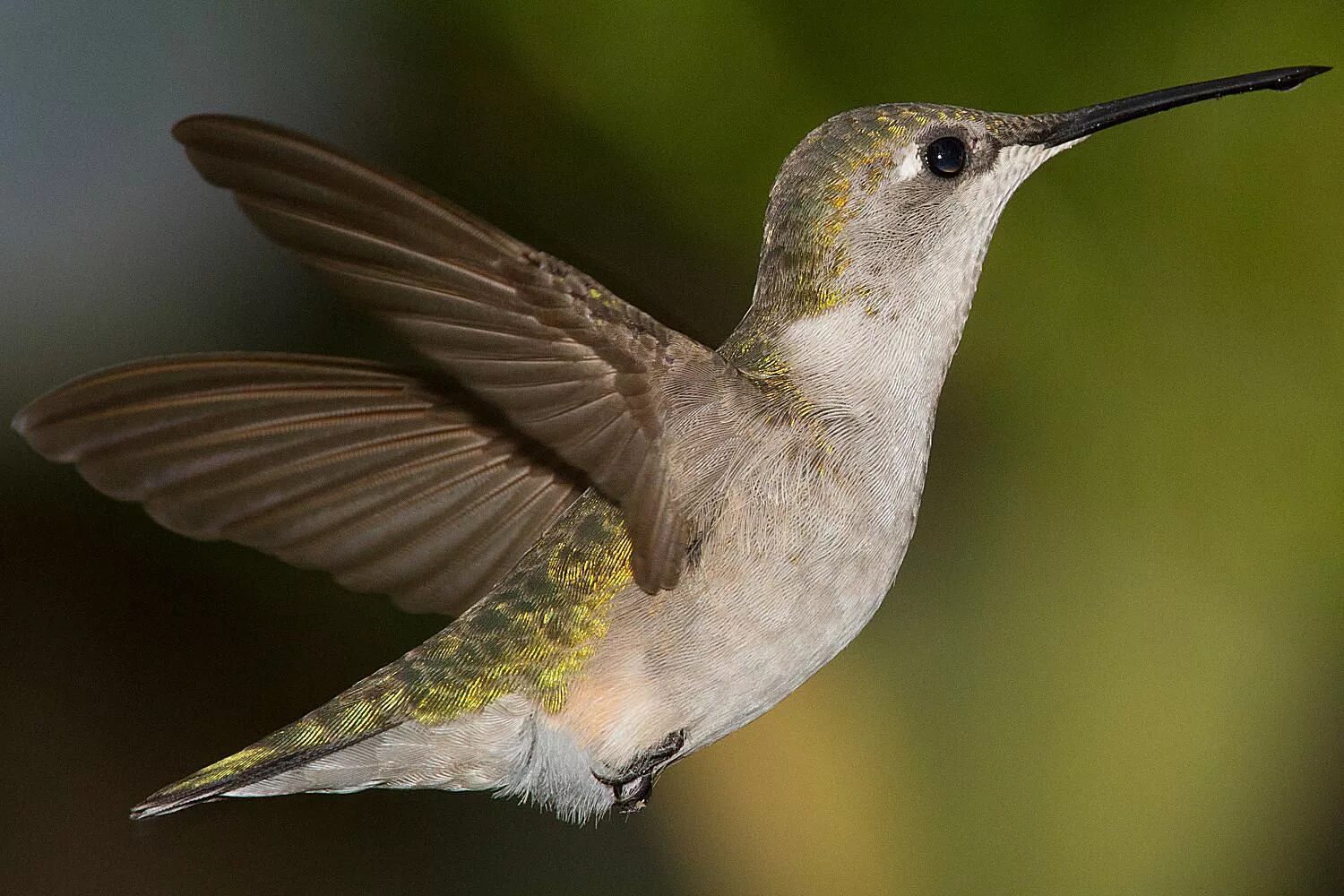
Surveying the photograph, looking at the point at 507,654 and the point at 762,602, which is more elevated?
the point at 762,602

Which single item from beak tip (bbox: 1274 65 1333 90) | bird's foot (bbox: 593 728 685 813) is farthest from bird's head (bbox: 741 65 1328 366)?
bird's foot (bbox: 593 728 685 813)

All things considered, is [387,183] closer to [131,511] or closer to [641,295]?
[641,295]

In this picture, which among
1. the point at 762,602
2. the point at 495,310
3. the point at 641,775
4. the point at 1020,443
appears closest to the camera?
the point at 495,310

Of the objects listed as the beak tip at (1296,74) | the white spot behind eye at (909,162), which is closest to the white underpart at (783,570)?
the white spot behind eye at (909,162)

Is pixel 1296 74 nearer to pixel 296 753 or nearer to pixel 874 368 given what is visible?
pixel 874 368

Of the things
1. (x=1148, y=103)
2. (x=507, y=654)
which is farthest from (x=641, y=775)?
(x=1148, y=103)

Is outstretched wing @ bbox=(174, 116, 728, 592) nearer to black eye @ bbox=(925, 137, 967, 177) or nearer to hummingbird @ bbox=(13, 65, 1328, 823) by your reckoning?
hummingbird @ bbox=(13, 65, 1328, 823)

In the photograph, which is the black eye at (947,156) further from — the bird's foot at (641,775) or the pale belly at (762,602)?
the bird's foot at (641,775)
